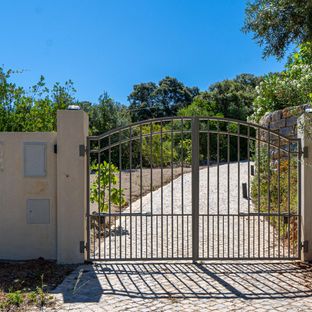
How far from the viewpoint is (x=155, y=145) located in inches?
648

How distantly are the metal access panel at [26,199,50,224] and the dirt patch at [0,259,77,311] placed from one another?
592 millimetres

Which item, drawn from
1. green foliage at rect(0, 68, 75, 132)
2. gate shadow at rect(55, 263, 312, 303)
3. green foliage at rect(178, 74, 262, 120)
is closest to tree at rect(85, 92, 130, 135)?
green foliage at rect(178, 74, 262, 120)

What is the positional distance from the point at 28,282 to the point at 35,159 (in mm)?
1809

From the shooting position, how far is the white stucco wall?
6.13 metres

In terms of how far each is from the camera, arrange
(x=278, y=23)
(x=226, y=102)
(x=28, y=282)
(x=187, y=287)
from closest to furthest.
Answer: (x=278, y=23), (x=187, y=287), (x=28, y=282), (x=226, y=102)

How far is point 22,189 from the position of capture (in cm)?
614

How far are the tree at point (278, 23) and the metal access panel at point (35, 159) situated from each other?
3.31 meters

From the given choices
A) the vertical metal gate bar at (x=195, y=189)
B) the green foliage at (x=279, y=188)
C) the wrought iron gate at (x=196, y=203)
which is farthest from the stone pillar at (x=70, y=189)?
the green foliage at (x=279, y=188)

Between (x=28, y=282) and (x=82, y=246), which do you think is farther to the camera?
(x=82, y=246)

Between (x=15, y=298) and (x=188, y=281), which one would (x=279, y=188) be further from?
(x=15, y=298)

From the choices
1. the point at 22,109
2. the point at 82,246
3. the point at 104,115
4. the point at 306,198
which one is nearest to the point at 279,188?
the point at 306,198

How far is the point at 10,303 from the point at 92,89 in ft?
68.0

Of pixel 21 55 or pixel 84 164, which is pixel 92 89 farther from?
pixel 84 164

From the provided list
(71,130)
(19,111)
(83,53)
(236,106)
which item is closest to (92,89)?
(83,53)
